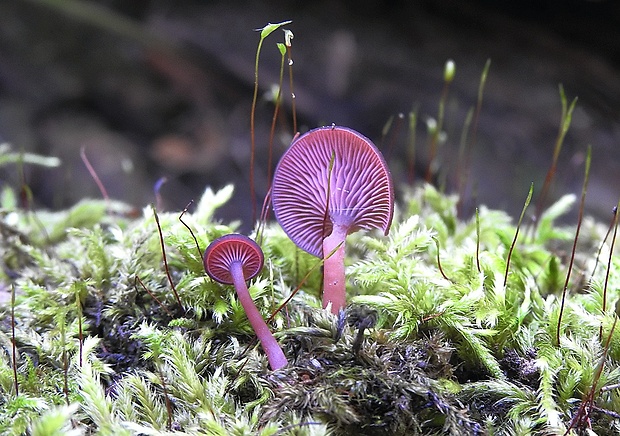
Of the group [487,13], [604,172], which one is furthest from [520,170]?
[487,13]

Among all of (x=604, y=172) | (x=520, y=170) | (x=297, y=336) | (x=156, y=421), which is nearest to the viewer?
(x=156, y=421)

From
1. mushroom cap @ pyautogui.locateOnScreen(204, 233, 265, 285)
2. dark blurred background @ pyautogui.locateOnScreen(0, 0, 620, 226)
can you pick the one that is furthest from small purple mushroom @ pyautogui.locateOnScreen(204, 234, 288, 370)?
dark blurred background @ pyautogui.locateOnScreen(0, 0, 620, 226)

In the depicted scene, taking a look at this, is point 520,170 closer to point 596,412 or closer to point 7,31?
point 596,412

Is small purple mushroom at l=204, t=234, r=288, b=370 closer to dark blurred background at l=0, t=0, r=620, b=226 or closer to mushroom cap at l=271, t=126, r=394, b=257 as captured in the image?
mushroom cap at l=271, t=126, r=394, b=257

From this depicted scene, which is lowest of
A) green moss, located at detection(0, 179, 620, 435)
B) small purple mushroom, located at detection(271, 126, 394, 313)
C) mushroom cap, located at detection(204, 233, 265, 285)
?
green moss, located at detection(0, 179, 620, 435)

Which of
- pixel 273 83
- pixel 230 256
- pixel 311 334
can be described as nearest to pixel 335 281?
pixel 311 334

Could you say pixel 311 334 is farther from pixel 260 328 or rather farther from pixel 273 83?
pixel 273 83
